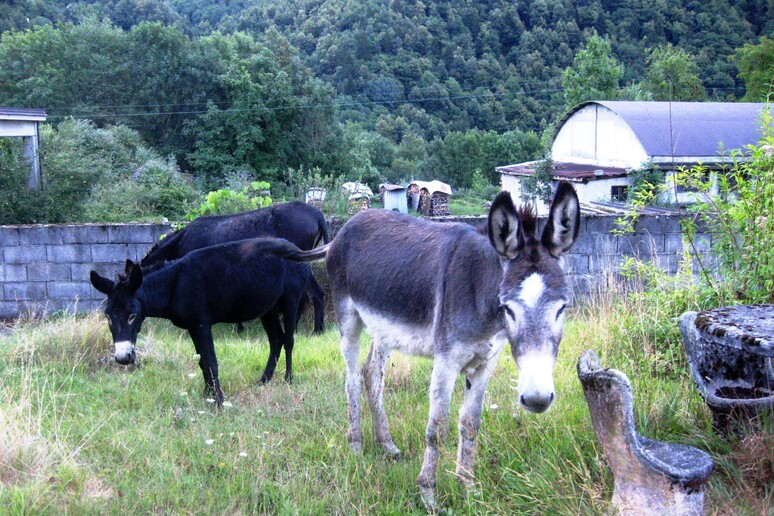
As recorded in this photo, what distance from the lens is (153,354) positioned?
7441 mm

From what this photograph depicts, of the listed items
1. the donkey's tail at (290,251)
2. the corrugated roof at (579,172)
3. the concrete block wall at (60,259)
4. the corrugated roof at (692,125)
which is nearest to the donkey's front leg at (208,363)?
the donkey's tail at (290,251)

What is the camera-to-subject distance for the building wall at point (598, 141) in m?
32.9

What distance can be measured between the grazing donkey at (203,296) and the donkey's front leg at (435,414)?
103 inches

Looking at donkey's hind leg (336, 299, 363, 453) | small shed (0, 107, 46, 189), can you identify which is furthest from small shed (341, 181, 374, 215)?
small shed (0, 107, 46, 189)

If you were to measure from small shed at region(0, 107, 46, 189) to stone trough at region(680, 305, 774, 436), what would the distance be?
19422 millimetres

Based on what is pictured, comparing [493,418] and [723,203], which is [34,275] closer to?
[493,418]

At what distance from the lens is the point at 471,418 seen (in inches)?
160

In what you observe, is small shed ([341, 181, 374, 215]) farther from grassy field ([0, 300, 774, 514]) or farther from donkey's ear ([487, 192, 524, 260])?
donkey's ear ([487, 192, 524, 260])

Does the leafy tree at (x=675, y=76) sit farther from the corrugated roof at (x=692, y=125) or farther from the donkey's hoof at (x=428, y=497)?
the donkey's hoof at (x=428, y=497)

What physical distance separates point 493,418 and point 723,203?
95.1 inches

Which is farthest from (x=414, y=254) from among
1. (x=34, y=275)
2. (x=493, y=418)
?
(x=34, y=275)

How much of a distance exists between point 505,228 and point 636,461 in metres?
1.26

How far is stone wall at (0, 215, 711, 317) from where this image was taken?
1098 cm

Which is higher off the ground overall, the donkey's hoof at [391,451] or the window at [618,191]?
the window at [618,191]
